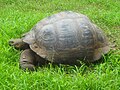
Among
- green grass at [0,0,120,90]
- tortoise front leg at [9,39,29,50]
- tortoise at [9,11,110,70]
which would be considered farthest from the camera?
tortoise front leg at [9,39,29,50]

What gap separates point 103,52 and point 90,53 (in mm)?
257

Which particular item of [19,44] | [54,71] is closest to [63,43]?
[54,71]

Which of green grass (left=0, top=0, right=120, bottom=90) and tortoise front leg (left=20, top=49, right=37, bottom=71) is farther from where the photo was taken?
tortoise front leg (left=20, top=49, right=37, bottom=71)

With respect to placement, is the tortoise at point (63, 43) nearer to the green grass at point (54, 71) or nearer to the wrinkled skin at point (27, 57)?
the wrinkled skin at point (27, 57)

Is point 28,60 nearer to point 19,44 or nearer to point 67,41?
point 19,44

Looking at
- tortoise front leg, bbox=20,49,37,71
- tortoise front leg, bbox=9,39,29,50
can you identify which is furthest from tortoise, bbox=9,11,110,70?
tortoise front leg, bbox=9,39,29,50

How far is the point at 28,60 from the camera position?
16.8 ft

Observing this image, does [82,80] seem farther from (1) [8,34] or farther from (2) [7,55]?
(1) [8,34]

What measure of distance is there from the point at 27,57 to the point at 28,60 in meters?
0.06

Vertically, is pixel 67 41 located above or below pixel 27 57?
above

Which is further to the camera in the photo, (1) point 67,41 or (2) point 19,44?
(2) point 19,44

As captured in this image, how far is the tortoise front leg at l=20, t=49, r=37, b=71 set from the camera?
5.01 metres

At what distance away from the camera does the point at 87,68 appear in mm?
5082

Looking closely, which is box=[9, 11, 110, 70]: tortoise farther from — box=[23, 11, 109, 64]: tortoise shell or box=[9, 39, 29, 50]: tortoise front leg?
box=[9, 39, 29, 50]: tortoise front leg
